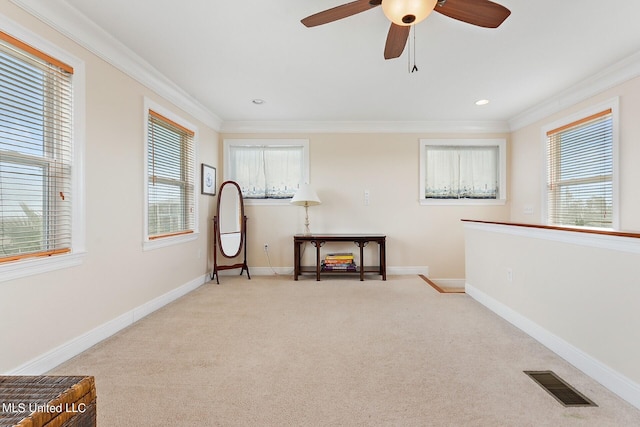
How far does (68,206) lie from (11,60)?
Result: 941mm

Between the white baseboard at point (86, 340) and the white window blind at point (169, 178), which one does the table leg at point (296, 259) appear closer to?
the white window blind at point (169, 178)

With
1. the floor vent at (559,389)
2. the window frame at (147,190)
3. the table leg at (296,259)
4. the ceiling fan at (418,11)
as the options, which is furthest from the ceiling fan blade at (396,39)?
the table leg at (296,259)

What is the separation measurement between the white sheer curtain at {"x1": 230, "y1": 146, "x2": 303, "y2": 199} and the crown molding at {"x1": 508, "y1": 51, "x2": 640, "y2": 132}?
11.0 ft

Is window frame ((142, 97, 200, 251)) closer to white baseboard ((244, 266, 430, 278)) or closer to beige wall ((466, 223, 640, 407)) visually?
white baseboard ((244, 266, 430, 278))

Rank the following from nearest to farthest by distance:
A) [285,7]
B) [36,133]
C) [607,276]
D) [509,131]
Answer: [607,276]
[36,133]
[285,7]
[509,131]

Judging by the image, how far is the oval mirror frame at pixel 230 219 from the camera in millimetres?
4484

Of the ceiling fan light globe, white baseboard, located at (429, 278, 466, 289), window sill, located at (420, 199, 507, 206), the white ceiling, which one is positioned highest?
the white ceiling

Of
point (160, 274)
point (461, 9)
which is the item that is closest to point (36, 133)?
point (160, 274)

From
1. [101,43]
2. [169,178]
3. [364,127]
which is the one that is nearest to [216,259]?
[169,178]

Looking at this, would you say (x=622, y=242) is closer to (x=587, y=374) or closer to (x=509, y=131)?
(x=587, y=374)

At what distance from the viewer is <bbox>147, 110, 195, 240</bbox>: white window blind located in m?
3.22

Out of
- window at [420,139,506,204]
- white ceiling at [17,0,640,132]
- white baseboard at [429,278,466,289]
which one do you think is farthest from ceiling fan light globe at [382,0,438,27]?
white baseboard at [429,278,466,289]

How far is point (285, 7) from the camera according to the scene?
6.89ft

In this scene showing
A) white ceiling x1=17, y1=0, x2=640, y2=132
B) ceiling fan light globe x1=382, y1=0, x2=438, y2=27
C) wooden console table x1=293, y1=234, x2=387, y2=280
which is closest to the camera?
ceiling fan light globe x1=382, y1=0, x2=438, y2=27
